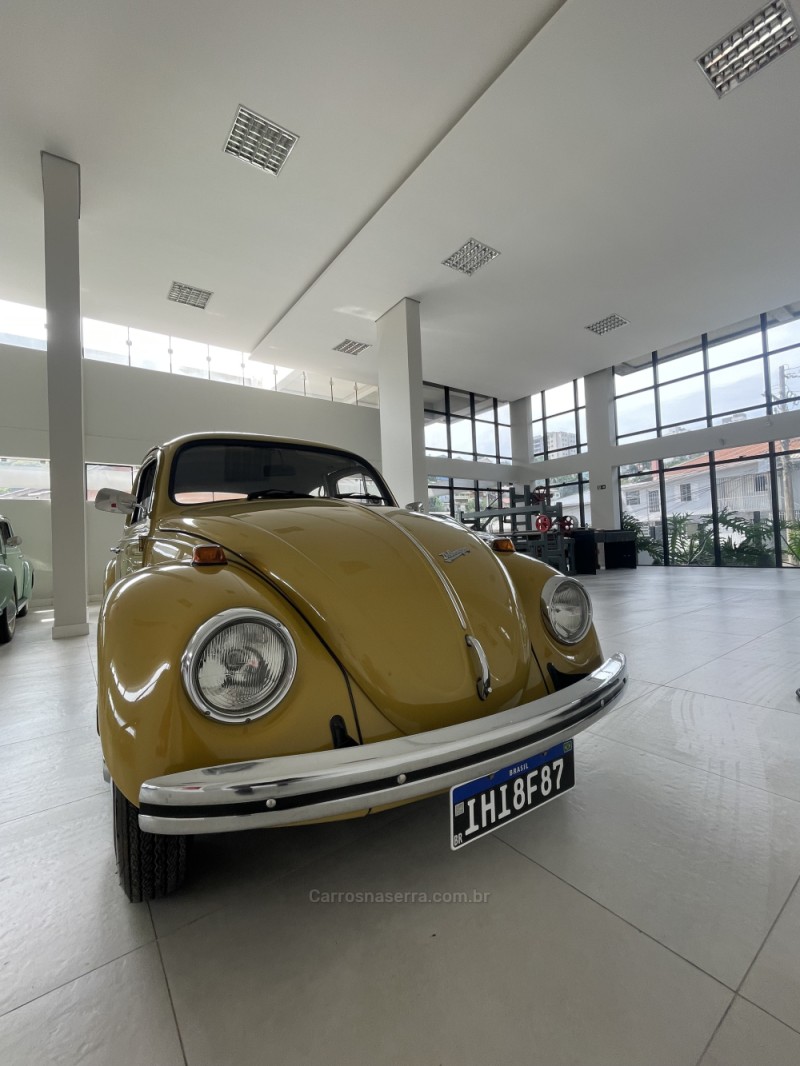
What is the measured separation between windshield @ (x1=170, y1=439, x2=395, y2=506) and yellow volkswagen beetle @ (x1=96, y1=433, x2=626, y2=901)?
0.53 meters

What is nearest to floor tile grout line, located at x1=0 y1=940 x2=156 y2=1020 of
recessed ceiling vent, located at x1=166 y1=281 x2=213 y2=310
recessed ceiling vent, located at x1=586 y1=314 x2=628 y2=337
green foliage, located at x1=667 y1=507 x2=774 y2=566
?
recessed ceiling vent, located at x1=166 y1=281 x2=213 y2=310

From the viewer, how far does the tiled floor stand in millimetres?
866

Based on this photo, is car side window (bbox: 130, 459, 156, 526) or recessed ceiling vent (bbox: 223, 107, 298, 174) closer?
car side window (bbox: 130, 459, 156, 526)

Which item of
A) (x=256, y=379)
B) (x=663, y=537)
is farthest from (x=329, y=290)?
(x=663, y=537)

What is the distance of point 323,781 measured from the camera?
937 millimetres

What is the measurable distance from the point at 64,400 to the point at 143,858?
5908 mm

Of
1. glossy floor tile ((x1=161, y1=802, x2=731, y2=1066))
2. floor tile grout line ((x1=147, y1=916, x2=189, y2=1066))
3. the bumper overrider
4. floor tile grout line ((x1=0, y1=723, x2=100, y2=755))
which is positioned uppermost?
the bumper overrider

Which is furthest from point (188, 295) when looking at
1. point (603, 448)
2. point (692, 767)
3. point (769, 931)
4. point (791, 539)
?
point (791, 539)

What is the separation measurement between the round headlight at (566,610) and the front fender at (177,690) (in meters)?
0.80

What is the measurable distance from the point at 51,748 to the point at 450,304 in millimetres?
9582

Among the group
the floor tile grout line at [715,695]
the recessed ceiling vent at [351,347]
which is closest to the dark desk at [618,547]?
the recessed ceiling vent at [351,347]

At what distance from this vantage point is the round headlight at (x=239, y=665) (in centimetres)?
104

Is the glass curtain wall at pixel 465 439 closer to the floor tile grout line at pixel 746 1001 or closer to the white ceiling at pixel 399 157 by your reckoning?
the white ceiling at pixel 399 157

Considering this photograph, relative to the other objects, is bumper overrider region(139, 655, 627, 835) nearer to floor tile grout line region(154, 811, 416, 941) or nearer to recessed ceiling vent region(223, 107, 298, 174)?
floor tile grout line region(154, 811, 416, 941)
